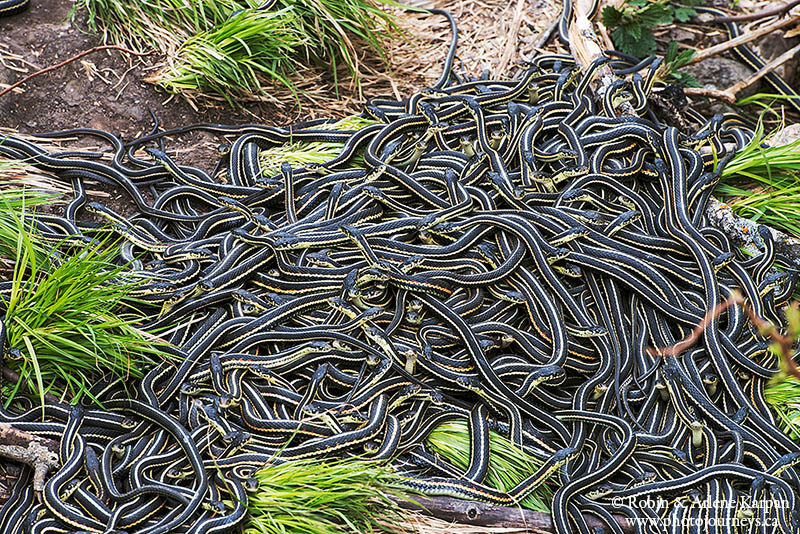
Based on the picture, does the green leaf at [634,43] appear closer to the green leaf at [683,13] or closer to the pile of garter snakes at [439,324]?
the green leaf at [683,13]

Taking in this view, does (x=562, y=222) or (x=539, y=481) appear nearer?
(x=539, y=481)

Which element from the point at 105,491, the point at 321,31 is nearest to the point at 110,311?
the point at 105,491

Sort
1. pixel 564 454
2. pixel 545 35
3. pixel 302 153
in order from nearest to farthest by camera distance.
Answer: pixel 564 454, pixel 302 153, pixel 545 35

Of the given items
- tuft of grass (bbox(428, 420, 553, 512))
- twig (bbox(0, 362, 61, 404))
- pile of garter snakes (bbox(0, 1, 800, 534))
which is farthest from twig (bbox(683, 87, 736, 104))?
twig (bbox(0, 362, 61, 404))

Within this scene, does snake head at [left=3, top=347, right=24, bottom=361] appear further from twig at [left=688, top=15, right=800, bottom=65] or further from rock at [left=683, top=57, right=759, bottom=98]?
rock at [left=683, top=57, right=759, bottom=98]

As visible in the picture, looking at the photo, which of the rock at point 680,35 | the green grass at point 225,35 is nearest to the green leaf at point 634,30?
the rock at point 680,35

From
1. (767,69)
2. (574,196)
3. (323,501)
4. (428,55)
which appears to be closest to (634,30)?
(767,69)

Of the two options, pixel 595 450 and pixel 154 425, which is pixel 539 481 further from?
pixel 154 425

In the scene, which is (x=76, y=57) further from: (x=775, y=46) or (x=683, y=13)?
(x=775, y=46)
